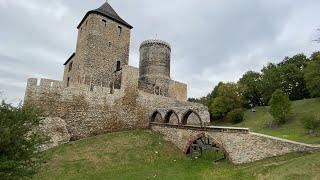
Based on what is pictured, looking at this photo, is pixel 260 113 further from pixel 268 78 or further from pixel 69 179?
pixel 69 179

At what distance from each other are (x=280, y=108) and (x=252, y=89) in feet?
57.5

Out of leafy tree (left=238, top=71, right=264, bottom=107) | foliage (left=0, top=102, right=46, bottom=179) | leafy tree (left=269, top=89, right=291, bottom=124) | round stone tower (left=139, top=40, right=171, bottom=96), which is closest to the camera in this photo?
foliage (left=0, top=102, right=46, bottom=179)

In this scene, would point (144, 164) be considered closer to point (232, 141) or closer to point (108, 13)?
point (232, 141)

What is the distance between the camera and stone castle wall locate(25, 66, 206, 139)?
20406 mm

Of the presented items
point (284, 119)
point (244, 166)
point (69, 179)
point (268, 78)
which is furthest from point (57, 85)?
point (268, 78)

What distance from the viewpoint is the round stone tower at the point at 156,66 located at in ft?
100

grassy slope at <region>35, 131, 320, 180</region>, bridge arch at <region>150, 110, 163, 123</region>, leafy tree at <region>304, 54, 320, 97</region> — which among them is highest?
leafy tree at <region>304, 54, 320, 97</region>

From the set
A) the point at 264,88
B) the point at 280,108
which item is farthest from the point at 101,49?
the point at 264,88

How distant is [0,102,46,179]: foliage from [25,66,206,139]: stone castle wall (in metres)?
9.07

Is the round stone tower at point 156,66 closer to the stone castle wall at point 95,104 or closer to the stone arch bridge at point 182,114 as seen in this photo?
the stone castle wall at point 95,104

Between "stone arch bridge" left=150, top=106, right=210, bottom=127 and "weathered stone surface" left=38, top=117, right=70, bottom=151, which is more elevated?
"stone arch bridge" left=150, top=106, right=210, bottom=127

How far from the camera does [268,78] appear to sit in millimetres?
46031

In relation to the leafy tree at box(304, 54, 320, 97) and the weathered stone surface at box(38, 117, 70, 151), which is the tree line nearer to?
the leafy tree at box(304, 54, 320, 97)

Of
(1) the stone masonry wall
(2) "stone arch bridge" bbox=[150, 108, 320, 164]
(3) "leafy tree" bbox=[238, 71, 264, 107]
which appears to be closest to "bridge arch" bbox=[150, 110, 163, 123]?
(2) "stone arch bridge" bbox=[150, 108, 320, 164]
